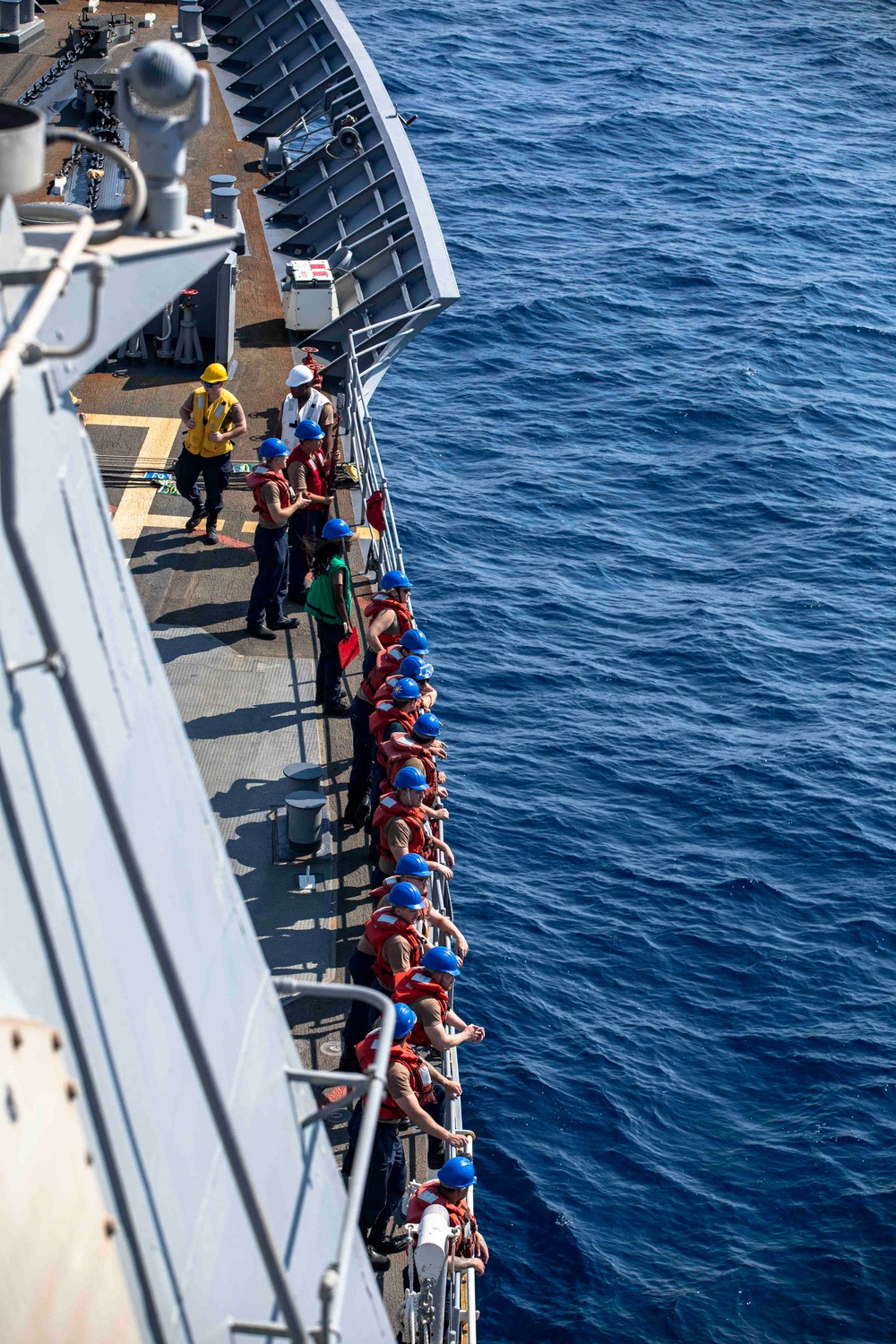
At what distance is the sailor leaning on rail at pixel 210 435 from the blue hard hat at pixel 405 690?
3628 millimetres

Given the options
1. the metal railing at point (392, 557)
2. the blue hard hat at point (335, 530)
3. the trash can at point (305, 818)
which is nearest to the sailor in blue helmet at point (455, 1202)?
the metal railing at point (392, 557)

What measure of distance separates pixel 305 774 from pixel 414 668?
43.6 inches

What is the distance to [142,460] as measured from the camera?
15453 millimetres

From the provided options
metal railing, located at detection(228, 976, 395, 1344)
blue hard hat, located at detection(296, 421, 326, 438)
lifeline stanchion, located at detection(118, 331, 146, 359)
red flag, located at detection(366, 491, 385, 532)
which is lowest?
red flag, located at detection(366, 491, 385, 532)

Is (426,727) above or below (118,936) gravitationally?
below

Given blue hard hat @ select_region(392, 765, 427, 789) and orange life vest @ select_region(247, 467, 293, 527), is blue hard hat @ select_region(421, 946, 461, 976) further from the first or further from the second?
orange life vest @ select_region(247, 467, 293, 527)

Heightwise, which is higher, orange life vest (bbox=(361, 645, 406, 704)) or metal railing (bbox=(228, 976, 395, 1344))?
metal railing (bbox=(228, 976, 395, 1344))

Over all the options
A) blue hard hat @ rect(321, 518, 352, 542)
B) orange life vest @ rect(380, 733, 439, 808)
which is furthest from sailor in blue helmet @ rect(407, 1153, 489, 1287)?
blue hard hat @ rect(321, 518, 352, 542)

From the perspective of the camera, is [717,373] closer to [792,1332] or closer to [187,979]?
[792,1332]

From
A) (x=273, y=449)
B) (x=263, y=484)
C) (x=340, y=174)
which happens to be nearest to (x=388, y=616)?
(x=263, y=484)

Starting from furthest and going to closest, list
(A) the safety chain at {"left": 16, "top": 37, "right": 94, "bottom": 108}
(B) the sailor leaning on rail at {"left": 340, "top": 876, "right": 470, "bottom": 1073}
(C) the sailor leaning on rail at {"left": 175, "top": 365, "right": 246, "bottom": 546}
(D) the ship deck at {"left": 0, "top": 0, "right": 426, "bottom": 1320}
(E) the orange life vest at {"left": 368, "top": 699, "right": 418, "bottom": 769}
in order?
1. (A) the safety chain at {"left": 16, "top": 37, "right": 94, "bottom": 108}
2. (C) the sailor leaning on rail at {"left": 175, "top": 365, "right": 246, "bottom": 546}
3. (E) the orange life vest at {"left": 368, "top": 699, "right": 418, "bottom": 769}
4. (D) the ship deck at {"left": 0, "top": 0, "right": 426, "bottom": 1320}
5. (B) the sailor leaning on rail at {"left": 340, "top": 876, "right": 470, "bottom": 1073}

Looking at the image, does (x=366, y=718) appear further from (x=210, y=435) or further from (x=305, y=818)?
(x=210, y=435)

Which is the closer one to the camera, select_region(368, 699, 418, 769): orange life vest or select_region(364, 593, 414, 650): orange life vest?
select_region(368, 699, 418, 769): orange life vest

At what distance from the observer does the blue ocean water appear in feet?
45.0
